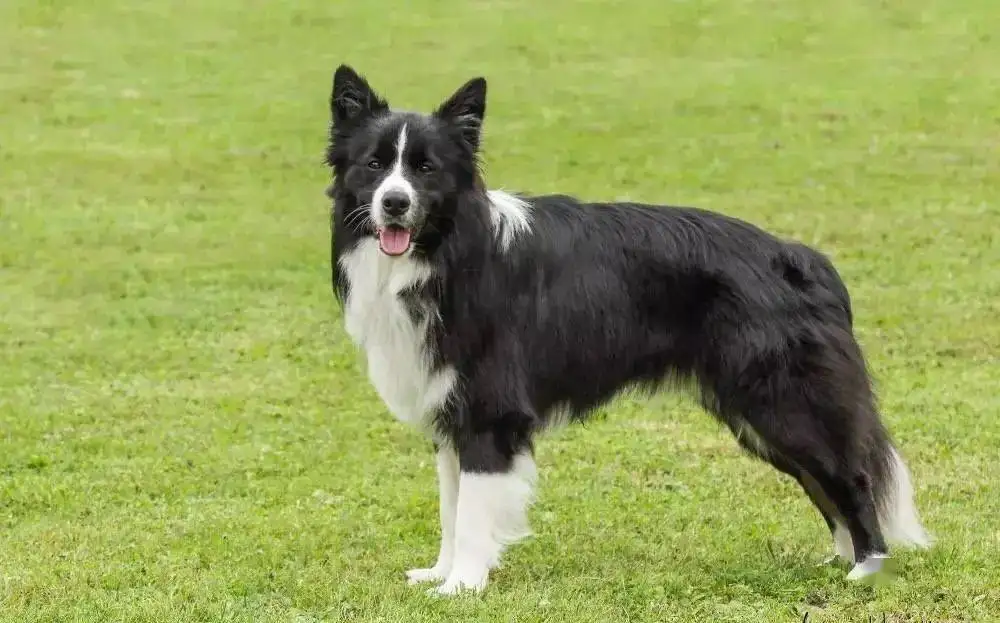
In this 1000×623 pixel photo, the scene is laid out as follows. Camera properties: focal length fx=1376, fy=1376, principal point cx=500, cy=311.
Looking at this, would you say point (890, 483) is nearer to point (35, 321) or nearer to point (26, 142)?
point (35, 321)

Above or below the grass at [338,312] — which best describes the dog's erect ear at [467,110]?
above

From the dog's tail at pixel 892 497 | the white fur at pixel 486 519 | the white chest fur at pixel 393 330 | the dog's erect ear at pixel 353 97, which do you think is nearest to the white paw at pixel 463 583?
the white fur at pixel 486 519

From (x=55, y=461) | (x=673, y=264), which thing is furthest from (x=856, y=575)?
(x=55, y=461)

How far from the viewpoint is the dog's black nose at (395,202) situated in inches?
219

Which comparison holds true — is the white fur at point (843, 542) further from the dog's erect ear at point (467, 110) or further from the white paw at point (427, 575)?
the dog's erect ear at point (467, 110)

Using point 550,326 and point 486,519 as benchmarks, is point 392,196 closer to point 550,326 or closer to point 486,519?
point 550,326

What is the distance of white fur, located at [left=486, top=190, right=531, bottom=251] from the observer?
6.02m

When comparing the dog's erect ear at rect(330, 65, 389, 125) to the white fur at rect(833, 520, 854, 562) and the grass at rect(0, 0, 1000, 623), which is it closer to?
the grass at rect(0, 0, 1000, 623)

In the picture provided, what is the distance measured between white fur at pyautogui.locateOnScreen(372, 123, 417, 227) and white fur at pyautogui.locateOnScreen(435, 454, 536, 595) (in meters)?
1.21

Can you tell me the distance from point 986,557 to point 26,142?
1589 centimetres

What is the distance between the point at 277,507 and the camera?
764 centimetres

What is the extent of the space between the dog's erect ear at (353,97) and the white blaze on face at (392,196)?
0.21 meters

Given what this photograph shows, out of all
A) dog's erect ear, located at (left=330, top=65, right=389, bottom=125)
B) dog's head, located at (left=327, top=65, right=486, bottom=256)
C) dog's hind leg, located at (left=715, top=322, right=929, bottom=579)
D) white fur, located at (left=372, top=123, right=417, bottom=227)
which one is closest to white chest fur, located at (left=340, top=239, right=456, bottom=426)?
dog's head, located at (left=327, top=65, right=486, bottom=256)

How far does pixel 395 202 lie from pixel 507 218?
2.25ft
